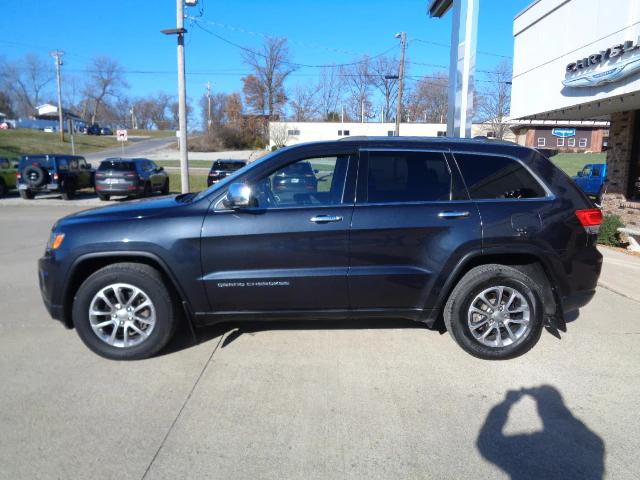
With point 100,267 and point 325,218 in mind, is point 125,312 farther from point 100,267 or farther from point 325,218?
point 325,218

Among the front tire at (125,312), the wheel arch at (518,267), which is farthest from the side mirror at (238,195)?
the wheel arch at (518,267)

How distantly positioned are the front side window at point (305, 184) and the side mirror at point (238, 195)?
20 cm

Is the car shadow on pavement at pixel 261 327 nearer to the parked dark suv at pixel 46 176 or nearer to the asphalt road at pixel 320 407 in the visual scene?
the asphalt road at pixel 320 407

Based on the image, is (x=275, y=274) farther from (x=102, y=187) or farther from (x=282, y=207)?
(x=102, y=187)

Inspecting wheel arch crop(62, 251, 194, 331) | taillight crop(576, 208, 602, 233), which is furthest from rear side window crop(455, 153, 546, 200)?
wheel arch crop(62, 251, 194, 331)

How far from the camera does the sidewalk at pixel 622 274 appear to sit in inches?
231

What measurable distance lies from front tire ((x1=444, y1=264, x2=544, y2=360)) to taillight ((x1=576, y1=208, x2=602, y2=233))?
648 mm

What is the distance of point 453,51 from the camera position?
9070 mm

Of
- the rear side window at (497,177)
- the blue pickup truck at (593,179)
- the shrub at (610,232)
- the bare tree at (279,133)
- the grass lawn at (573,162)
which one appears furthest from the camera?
the bare tree at (279,133)

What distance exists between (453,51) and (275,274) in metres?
7.32

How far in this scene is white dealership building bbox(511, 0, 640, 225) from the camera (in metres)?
8.27

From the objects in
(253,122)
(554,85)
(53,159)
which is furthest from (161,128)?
(554,85)

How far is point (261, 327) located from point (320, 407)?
5.07ft

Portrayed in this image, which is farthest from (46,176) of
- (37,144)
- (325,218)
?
(37,144)
